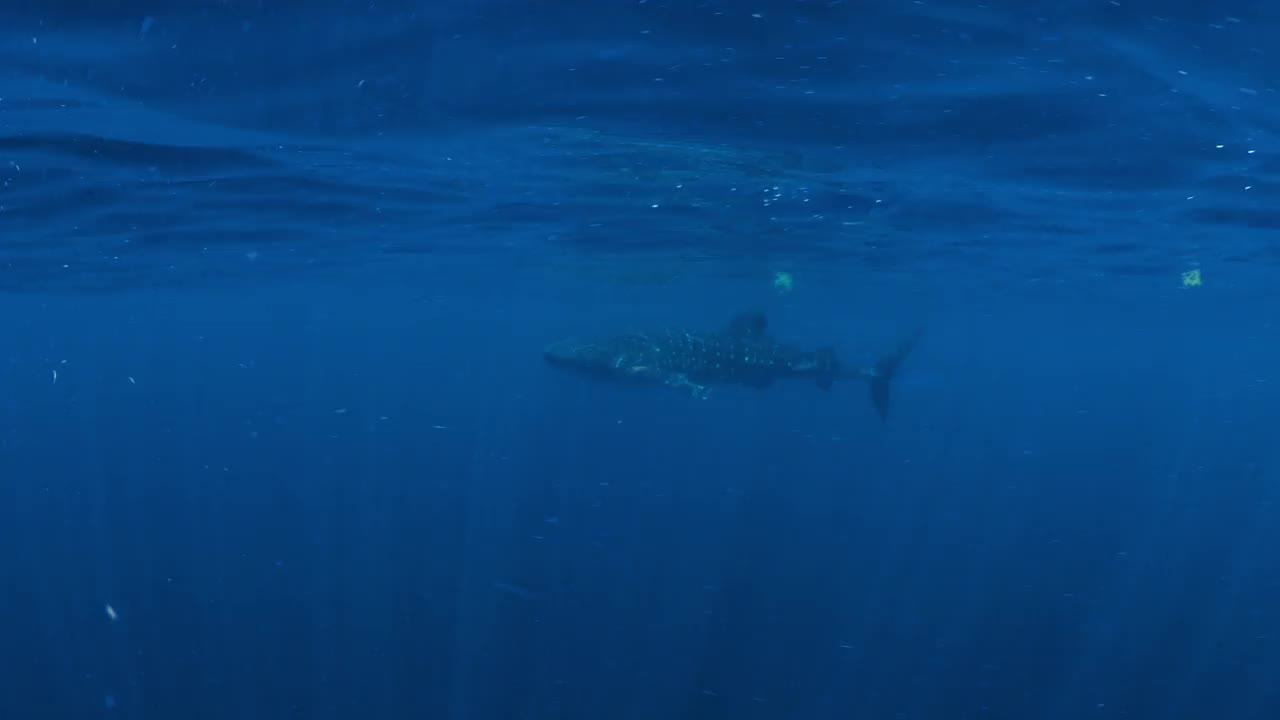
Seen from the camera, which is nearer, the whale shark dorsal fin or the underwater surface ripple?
the underwater surface ripple

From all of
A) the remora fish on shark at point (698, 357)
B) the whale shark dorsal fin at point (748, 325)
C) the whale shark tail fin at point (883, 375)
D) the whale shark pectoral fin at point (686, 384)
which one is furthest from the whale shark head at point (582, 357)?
the whale shark tail fin at point (883, 375)

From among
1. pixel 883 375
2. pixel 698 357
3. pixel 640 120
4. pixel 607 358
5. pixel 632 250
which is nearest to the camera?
pixel 640 120

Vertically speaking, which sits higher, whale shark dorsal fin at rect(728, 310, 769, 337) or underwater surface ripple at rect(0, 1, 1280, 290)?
underwater surface ripple at rect(0, 1, 1280, 290)

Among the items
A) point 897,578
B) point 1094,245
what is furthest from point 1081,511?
point 897,578

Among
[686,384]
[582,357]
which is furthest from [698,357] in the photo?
[582,357]

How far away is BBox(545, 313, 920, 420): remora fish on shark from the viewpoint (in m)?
20.0

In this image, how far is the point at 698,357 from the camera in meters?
19.9

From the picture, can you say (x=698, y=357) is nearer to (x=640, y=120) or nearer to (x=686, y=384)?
(x=686, y=384)

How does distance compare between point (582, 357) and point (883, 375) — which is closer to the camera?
point (582, 357)

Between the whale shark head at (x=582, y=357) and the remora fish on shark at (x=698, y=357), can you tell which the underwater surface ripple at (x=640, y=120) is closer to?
the remora fish on shark at (x=698, y=357)

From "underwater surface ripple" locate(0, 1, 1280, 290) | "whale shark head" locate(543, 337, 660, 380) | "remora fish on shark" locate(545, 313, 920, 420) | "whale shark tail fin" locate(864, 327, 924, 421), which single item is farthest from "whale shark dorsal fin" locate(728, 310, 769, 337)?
"whale shark tail fin" locate(864, 327, 924, 421)

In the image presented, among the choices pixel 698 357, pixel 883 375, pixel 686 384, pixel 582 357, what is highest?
pixel 698 357

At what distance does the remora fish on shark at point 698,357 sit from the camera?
65.5ft

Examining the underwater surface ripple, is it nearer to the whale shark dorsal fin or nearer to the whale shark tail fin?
the whale shark dorsal fin
